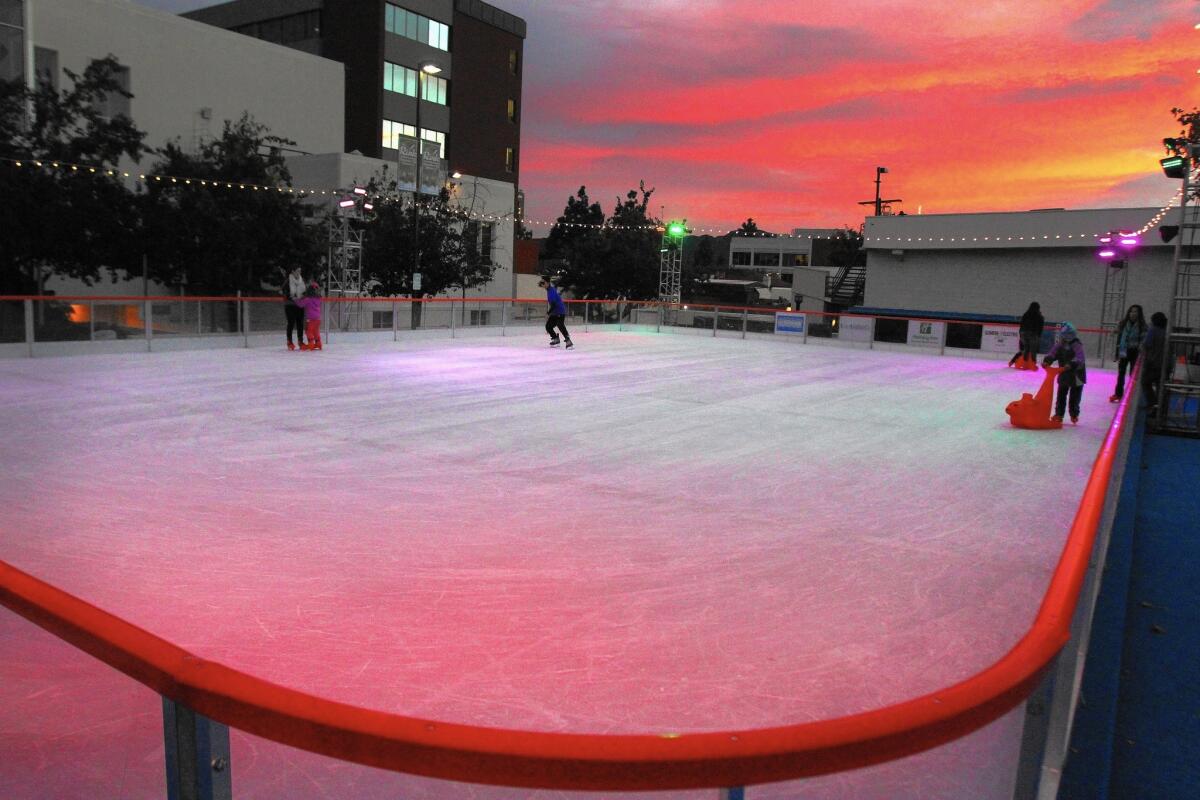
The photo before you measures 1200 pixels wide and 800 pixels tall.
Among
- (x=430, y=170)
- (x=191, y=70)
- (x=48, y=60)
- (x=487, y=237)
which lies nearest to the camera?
(x=430, y=170)

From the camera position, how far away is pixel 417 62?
51500mm

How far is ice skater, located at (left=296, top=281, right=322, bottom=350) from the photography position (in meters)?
18.9

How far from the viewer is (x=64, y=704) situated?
2.51 metres

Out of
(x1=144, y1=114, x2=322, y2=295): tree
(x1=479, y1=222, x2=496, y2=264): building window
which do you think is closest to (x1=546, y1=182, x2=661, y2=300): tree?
(x1=479, y1=222, x2=496, y2=264): building window

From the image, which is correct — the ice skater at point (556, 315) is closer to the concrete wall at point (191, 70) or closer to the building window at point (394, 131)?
the concrete wall at point (191, 70)

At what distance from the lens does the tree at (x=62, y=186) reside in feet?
73.0

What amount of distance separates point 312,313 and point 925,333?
16683mm

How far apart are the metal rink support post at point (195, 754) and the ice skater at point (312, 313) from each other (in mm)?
18289

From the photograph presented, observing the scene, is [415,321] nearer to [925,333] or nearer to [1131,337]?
[925,333]

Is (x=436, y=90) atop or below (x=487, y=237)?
atop

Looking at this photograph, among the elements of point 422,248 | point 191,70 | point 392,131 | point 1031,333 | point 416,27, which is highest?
point 416,27

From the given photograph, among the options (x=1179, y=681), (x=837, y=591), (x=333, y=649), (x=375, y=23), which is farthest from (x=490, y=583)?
(x=375, y=23)

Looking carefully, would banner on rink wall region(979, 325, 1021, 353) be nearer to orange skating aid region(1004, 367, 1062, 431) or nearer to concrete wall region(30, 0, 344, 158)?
orange skating aid region(1004, 367, 1062, 431)

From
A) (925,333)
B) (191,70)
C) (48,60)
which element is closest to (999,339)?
(925,333)
